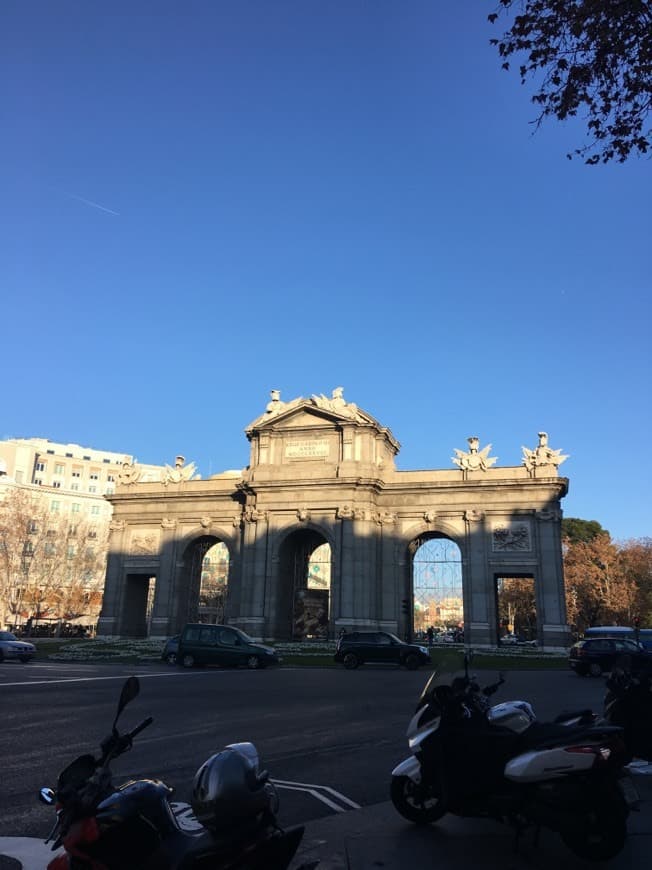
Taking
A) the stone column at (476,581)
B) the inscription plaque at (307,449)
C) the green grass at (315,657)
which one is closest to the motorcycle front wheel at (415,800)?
the green grass at (315,657)

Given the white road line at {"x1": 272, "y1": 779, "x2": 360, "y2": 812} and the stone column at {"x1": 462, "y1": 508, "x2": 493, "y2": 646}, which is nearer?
the white road line at {"x1": 272, "y1": 779, "x2": 360, "y2": 812}

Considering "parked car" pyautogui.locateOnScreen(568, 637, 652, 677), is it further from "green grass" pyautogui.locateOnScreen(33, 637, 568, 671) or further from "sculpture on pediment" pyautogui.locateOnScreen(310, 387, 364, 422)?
"sculpture on pediment" pyautogui.locateOnScreen(310, 387, 364, 422)

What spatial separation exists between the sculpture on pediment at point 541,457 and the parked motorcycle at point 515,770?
3564 centimetres

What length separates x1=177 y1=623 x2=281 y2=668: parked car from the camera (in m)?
25.7

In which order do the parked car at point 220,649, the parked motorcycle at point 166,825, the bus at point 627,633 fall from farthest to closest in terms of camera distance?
the bus at point 627,633
the parked car at point 220,649
the parked motorcycle at point 166,825

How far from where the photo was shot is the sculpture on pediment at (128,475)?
1959 inches

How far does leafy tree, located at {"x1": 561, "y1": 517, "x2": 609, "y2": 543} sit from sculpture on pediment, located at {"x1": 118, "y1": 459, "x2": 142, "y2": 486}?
48891 millimetres

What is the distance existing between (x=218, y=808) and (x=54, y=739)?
25.7ft

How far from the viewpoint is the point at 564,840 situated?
4945mm

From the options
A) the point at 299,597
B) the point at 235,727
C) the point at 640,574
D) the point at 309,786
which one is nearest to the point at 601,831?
the point at 309,786

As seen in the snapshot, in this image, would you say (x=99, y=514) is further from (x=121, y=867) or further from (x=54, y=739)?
(x=121, y=867)

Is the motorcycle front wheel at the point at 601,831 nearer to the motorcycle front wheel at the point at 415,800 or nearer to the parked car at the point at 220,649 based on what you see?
the motorcycle front wheel at the point at 415,800

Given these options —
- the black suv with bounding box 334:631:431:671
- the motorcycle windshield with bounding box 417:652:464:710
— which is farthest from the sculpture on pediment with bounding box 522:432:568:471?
the motorcycle windshield with bounding box 417:652:464:710

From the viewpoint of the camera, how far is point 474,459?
1629 inches
